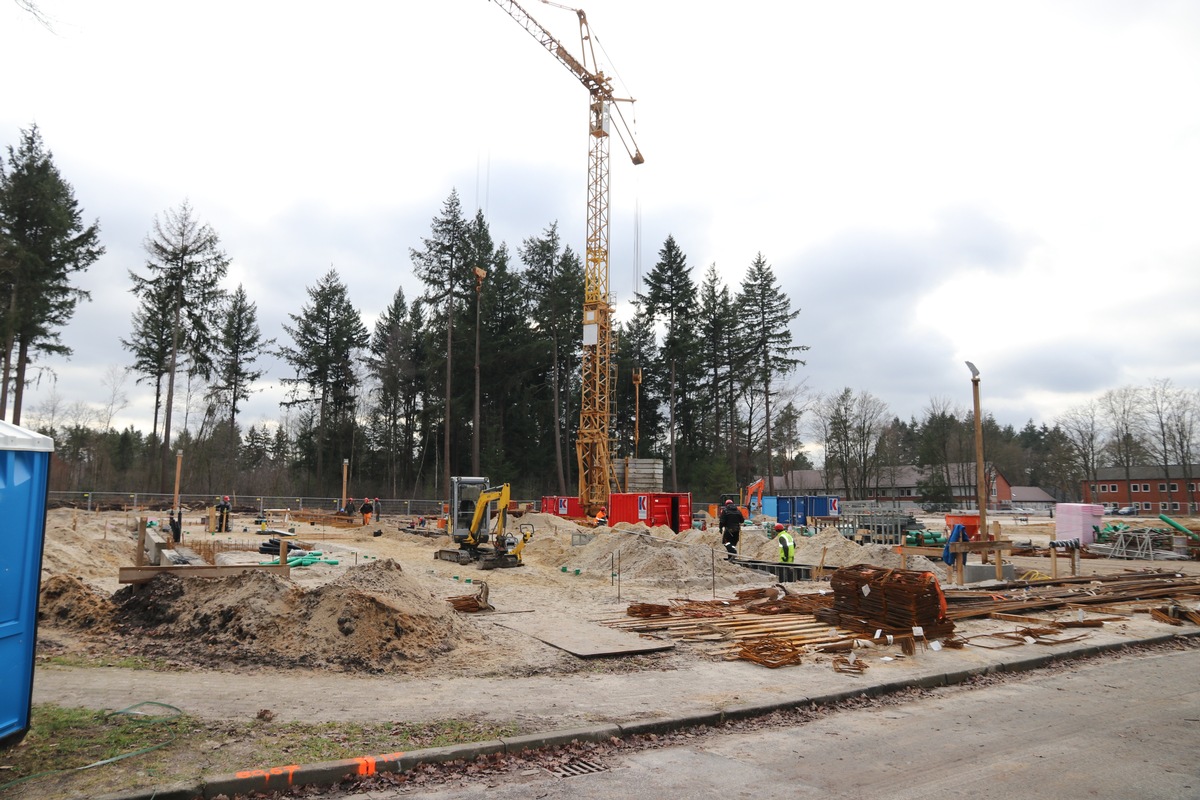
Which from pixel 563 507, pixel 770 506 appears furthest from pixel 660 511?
pixel 563 507

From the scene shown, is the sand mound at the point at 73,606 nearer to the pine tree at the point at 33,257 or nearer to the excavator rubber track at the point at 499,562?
the excavator rubber track at the point at 499,562

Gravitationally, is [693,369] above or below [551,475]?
above

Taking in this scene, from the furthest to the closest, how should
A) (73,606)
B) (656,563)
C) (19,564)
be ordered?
(656,563), (73,606), (19,564)

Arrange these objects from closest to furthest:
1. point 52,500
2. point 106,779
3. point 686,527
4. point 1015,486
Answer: point 106,779, point 686,527, point 52,500, point 1015,486

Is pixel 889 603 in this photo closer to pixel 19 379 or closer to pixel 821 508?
pixel 821 508

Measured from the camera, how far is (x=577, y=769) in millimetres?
5770

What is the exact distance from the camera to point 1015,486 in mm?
98938

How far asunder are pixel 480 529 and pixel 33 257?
3230 cm

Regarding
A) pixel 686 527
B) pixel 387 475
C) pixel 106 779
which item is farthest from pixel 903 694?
pixel 387 475

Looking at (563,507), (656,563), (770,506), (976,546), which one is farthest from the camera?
(563,507)

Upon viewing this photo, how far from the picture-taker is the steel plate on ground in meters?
10.0

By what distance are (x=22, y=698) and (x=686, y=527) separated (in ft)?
86.3

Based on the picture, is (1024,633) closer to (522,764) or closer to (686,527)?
(522,764)

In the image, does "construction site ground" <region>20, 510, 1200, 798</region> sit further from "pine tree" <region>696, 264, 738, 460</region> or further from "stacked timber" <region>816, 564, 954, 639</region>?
"pine tree" <region>696, 264, 738, 460</region>
